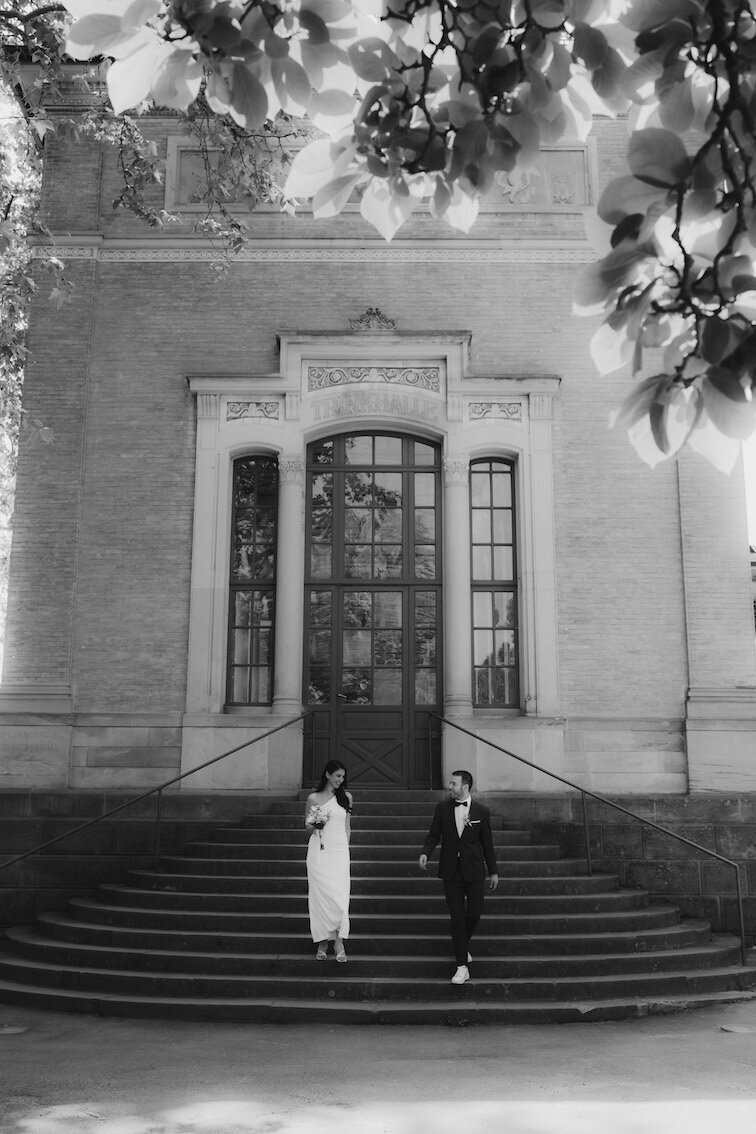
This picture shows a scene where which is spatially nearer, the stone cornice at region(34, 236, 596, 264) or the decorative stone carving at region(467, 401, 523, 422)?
the decorative stone carving at region(467, 401, 523, 422)

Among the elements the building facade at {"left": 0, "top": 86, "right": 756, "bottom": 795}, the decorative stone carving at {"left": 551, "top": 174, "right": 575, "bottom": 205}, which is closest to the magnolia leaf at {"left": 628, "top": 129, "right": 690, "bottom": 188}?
the building facade at {"left": 0, "top": 86, "right": 756, "bottom": 795}

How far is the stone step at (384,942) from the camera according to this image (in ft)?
33.0

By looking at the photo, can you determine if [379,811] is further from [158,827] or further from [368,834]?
[158,827]

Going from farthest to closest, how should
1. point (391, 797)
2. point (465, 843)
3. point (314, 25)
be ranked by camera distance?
Answer: point (391, 797) < point (465, 843) < point (314, 25)

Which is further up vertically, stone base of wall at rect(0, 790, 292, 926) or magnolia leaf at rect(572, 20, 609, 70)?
magnolia leaf at rect(572, 20, 609, 70)

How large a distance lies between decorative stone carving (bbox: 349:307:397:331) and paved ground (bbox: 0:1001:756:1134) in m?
9.26

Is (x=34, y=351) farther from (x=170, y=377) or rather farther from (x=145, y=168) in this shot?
(x=145, y=168)

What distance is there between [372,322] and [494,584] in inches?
153

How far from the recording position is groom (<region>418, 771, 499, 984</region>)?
31.2 ft

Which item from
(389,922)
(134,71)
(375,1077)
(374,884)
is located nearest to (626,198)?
(134,71)

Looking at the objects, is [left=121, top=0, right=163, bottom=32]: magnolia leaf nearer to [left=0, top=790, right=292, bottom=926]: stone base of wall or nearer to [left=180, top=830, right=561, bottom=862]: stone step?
[left=180, top=830, right=561, bottom=862]: stone step

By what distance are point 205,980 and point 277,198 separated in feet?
31.9

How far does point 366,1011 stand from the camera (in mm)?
8930

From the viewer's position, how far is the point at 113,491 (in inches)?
577
